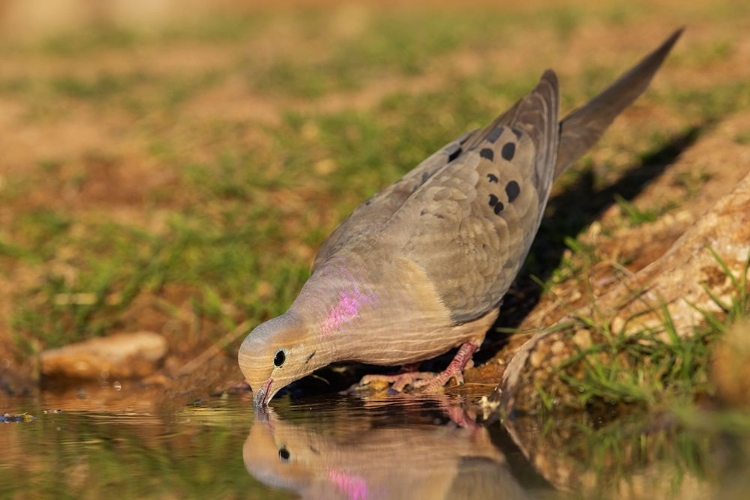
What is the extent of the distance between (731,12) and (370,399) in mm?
6671

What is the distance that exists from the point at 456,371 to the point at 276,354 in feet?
2.95

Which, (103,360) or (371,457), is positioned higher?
(103,360)

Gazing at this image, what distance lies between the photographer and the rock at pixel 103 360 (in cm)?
566

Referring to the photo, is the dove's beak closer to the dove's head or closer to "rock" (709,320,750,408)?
the dove's head

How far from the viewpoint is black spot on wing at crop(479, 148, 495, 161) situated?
489 centimetres

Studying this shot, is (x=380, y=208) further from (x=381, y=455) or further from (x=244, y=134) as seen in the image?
(x=244, y=134)

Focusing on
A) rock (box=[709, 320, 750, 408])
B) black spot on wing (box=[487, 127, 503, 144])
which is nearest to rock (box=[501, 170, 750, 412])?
rock (box=[709, 320, 750, 408])

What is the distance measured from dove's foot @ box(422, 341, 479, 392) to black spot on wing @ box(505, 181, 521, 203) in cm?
66

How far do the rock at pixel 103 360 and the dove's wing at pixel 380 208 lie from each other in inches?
53.6

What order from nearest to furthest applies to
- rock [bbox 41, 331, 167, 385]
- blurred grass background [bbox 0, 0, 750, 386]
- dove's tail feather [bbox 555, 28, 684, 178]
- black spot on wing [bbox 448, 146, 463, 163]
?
black spot on wing [bbox 448, 146, 463, 163]
dove's tail feather [bbox 555, 28, 684, 178]
rock [bbox 41, 331, 167, 385]
blurred grass background [bbox 0, 0, 750, 386]

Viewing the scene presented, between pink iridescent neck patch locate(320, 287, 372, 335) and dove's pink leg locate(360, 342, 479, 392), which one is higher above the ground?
pink iridescent neck patch locate(320, 287, 372, 335)

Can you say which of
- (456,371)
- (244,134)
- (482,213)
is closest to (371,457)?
(456,371)

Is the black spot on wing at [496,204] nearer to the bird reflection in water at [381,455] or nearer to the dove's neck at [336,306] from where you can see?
the dove's neck at [336,306]

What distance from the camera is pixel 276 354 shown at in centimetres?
411
